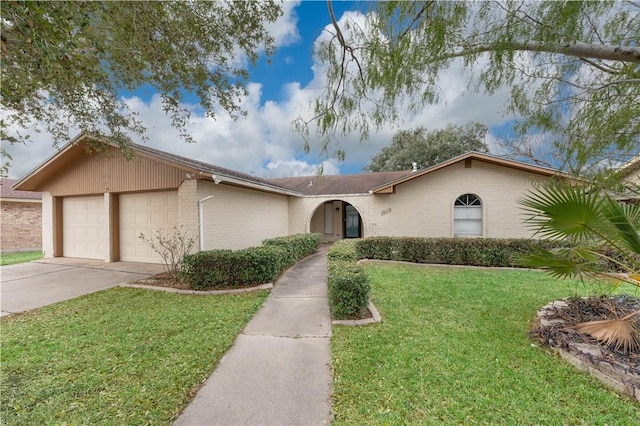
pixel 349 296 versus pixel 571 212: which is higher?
pixel 571 212

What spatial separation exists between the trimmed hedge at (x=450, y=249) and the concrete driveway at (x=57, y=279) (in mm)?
8234

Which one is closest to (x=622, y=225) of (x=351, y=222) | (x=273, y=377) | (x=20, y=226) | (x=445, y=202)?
(x=273, y=377)

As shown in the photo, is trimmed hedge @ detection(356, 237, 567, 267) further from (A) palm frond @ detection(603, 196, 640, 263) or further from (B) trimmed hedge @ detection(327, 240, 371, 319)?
(A) palm frond @ detection(603, 196, 640, 263)

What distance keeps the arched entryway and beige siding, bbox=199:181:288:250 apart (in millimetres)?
5207

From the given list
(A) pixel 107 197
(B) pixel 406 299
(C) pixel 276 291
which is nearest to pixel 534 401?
(B) pixel 406 299

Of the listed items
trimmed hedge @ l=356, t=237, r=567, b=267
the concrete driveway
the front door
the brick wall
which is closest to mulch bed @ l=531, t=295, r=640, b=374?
trimmed hedge @ l=356, t=237, r=567, b=267

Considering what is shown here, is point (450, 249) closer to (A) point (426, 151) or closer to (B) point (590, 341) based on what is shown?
(B) point (590, 341)

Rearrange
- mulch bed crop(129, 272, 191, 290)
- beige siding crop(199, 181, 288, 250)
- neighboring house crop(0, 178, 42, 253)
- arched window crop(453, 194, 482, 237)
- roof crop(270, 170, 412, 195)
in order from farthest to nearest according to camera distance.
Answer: roof crop(270, 170, 412, 195)
neighboring house crop(0, 178, 42, 253)
arched window crop(453, 194, 482, 237)
beige siding crop(199, 181, 288, 250)
mulch bed crop(129, 272, 191, 290)

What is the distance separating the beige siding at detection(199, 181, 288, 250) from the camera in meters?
8.74

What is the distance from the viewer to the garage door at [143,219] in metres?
9.48

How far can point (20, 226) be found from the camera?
14758 millimetres

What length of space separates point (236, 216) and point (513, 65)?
9147 mm

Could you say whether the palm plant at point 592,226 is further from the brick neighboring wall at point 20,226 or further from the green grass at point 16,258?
the brick neighboring wall at point 20,226

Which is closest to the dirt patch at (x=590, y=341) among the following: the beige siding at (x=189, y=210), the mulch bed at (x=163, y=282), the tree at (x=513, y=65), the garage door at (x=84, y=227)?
the tree at (x=513, y=65)
